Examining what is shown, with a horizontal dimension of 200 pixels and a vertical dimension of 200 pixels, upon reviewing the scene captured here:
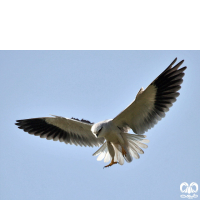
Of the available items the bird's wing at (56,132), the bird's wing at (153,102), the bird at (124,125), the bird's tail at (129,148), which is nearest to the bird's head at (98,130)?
the bird at (124,125)

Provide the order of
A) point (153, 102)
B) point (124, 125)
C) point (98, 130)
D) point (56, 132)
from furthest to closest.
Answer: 1. point (56, 132)
2. point (124, 125)
3. point (153, 102)
4. point (98, 130)

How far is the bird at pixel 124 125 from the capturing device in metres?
7.45

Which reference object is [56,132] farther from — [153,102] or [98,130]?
[153,102]

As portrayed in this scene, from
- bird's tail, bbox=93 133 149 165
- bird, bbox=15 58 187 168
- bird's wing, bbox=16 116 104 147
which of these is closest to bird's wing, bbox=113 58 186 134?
bird, bbox=15 58 187 168

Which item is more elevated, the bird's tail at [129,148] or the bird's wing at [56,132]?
the bird's wing at [56,132]

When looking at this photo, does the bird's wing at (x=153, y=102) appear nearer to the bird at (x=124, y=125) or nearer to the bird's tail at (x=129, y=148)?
the bird at (x=124, y=125)

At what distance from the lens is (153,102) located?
7.70 m

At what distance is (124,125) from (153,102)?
3.41 ft

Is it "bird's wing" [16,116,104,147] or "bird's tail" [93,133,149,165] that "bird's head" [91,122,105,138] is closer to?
"bird's tail" [93,133,149,165]

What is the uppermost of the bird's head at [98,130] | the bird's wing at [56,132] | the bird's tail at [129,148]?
the bird's wing at [56,132]

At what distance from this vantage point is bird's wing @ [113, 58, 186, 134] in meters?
7.32

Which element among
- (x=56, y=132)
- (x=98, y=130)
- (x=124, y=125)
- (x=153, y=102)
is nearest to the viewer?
(x=98, y=130)

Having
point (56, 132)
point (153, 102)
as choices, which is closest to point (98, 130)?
point (153, 102)
